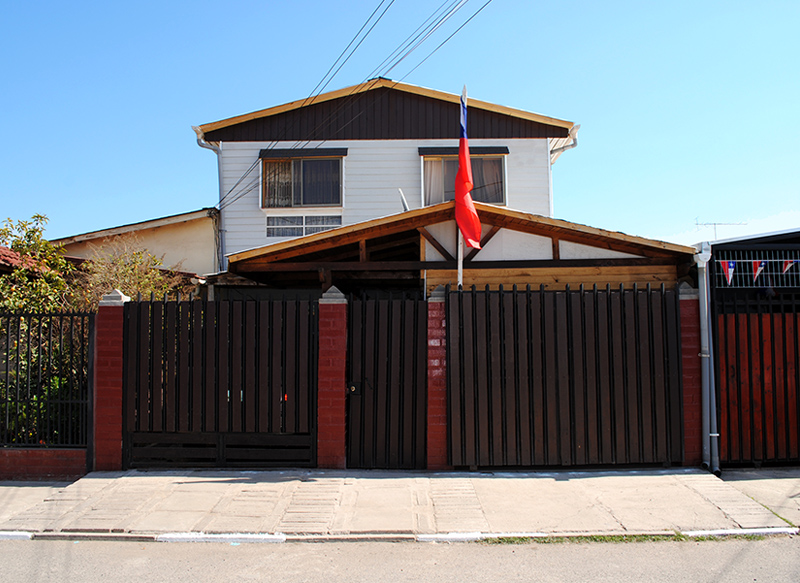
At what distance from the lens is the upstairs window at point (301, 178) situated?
13.2m

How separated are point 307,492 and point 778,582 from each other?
13.7 feet

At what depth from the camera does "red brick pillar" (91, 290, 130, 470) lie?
6688 millimetres

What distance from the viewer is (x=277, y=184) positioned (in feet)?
43.5

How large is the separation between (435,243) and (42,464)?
20.0 ft

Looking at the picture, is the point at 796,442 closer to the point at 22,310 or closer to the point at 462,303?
the point at 462,303

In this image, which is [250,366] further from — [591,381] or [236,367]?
[591,381]

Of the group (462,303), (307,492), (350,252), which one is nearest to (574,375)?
(462,303)

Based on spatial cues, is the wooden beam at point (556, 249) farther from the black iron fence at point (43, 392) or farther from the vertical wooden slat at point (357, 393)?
the black iron fence at point (43, 392)

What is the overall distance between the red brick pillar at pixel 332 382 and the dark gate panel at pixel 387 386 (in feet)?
0.39

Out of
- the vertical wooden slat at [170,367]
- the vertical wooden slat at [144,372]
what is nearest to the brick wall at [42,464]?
the vertical wooden slat at [144,372]

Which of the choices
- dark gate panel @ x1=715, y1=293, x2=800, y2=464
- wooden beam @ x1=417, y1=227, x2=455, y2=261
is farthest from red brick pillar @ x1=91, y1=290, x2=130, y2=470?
dark gate panel @ x1=715, y1=293, x2=800, y2=464

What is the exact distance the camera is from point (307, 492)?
5820 millimetres

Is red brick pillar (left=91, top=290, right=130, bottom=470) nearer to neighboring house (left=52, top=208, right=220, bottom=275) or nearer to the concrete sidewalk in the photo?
the concrete sidewalk

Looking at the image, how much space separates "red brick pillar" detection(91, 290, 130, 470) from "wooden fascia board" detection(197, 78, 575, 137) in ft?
25.2
